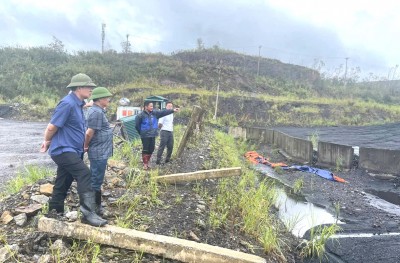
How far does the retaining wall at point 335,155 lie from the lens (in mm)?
12742

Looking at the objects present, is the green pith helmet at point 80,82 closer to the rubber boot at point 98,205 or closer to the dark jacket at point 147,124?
the rubber boot at point 98,205

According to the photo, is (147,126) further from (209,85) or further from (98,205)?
(209,85)

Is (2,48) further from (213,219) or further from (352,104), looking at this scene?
(213,219)

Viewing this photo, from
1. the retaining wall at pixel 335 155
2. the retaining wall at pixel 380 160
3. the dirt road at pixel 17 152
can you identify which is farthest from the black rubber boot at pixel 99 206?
the retaining wall at pixel 335 155

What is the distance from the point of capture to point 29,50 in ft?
148

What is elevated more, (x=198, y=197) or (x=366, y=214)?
(x=198, y=197)

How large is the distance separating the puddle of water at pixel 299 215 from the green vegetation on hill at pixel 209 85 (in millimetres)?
15848

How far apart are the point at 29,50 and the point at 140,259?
157ft

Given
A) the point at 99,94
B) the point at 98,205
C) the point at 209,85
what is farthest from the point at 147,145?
the point at 209,85

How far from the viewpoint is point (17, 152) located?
37.7 ft

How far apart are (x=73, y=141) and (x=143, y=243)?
1.32 m

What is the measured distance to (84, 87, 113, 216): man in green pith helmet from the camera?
4.30 meters

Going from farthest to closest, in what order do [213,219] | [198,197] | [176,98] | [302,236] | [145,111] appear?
[176,98] → [145,111] → [302,236] → [198,197] → [213,219]

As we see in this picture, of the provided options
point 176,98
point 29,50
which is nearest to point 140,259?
point 176,98
